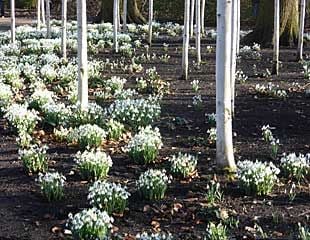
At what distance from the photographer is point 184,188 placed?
6.30 m

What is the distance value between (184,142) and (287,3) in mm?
11952

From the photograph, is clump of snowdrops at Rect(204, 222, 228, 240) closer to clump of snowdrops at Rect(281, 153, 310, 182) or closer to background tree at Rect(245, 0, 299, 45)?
clump of snowdrops at Rect(281, 153, 310, 182)

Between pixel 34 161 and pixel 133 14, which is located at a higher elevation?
pixel 133 14

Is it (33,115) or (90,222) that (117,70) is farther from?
(90,222)

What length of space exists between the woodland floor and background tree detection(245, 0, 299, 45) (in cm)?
A: 850

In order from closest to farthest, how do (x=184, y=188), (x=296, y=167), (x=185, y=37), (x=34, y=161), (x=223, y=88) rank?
(x=184, y=188)
(x=296, y=167)
(x=223, y=88)
(x=34, y=161)
(x=185, y=37)

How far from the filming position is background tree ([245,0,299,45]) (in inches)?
746

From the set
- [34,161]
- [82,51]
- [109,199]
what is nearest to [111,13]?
[82,51]

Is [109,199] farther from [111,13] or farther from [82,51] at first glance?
[111,13]

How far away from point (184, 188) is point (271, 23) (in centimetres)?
1373

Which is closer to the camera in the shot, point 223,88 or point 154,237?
point 154,237

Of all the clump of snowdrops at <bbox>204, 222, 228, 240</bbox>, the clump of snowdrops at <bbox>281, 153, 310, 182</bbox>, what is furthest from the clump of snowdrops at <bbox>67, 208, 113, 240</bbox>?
the clump of snowdrops at <bbox>281, 153, 310, 182</bbox>

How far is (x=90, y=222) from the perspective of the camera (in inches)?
197

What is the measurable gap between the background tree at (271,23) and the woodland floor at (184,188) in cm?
850
